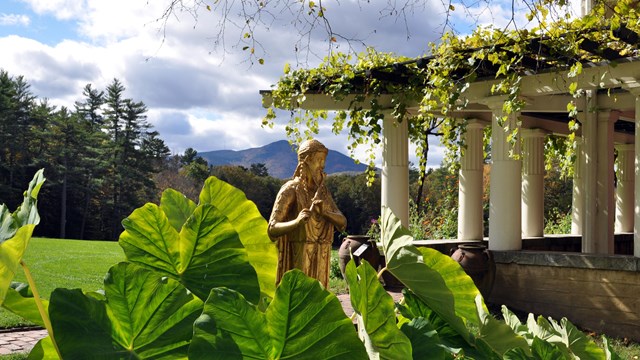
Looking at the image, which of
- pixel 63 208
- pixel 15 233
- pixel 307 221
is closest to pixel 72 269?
pixel 307 221

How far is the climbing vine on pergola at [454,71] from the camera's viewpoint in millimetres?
7004

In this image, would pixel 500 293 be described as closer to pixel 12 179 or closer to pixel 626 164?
pixel 626 164

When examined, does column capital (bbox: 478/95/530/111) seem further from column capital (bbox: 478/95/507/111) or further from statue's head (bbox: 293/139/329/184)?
statue's head (bbox: 293/139/329/184)

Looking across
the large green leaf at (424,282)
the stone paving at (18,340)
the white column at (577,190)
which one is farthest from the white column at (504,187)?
the large green leaf at (424,282)

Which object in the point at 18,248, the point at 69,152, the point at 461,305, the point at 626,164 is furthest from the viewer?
the point at 69,152

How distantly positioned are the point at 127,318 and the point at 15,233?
0.36 feet

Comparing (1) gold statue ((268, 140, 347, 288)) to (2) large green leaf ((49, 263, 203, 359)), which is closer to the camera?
(2) large green leaf ((49, 263, 203, 359))

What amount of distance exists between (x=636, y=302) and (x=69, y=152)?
35.6m

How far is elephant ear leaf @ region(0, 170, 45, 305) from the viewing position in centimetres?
44

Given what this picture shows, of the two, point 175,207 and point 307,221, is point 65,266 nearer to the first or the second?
point 307,221

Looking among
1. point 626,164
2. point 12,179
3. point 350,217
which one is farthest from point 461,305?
point 12,179

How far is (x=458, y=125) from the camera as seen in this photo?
11.7 m

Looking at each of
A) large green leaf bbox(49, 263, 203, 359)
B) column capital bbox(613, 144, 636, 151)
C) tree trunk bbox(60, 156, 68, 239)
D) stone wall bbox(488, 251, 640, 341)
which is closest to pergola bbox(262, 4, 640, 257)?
stone wall bbox(488, 251, 640, 341)

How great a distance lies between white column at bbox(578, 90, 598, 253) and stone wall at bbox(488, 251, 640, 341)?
1.84 metres
